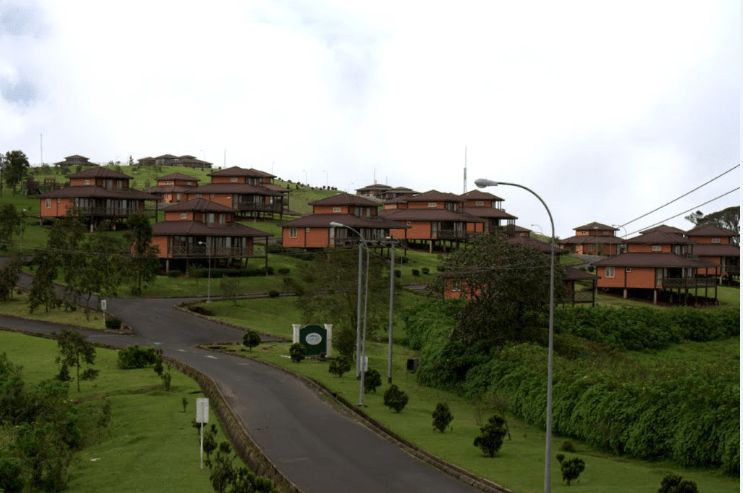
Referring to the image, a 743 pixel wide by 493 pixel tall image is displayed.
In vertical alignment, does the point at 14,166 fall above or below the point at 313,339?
above

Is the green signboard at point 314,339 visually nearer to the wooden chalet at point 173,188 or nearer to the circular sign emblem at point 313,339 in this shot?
the circular sign emblem at point 313,339

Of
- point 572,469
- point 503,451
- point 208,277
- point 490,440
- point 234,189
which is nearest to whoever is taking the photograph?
point 572,469

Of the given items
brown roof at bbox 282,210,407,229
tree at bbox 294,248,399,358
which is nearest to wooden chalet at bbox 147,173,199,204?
brown roof at bbox 282,210,407,229

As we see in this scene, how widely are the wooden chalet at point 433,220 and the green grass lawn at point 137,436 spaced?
224ft

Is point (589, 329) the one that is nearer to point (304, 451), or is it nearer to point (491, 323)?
point (491, 323)

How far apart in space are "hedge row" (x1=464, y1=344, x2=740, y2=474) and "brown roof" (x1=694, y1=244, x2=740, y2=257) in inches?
3026

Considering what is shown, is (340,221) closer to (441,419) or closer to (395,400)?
(395,400)

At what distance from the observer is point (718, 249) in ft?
390

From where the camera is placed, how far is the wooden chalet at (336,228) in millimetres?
106500

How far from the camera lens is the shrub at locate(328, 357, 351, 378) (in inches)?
1969

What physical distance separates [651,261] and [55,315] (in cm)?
5808

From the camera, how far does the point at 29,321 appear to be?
220 feet

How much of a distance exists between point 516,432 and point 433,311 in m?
26.5

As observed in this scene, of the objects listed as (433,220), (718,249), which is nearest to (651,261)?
(718,249)
